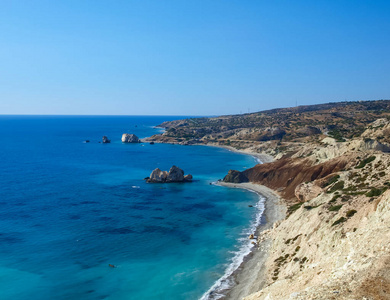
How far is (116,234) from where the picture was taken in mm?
57375

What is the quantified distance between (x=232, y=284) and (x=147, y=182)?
208 ft

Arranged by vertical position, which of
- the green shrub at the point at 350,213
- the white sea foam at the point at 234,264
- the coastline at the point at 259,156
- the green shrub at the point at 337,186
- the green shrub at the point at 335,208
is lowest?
the white sea foam at the point at 234,264

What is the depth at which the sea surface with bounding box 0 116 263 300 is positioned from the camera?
136 feet

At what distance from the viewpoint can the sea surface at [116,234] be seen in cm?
4134

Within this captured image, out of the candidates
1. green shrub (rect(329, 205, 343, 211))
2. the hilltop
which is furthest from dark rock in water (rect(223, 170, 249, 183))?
green shrub (rect(329, 205, 343, 211))

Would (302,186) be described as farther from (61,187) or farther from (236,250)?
(61,187)

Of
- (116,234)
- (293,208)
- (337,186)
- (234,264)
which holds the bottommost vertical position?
(234,264)

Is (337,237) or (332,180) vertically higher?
(332,180)

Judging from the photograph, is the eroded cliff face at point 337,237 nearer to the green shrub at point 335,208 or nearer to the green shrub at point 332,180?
the green shrub at point 335,208

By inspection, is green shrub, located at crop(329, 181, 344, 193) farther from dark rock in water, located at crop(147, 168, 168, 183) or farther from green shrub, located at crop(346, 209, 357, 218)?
dark rock in water, located at crop(147, 168, 168, 183)

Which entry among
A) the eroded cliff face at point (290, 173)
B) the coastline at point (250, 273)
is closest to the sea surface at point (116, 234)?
the coastline at point (250, 273)

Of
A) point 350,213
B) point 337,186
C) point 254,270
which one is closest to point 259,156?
point 337,186

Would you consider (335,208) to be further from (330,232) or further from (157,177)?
(157,177)

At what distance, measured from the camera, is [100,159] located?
148m
